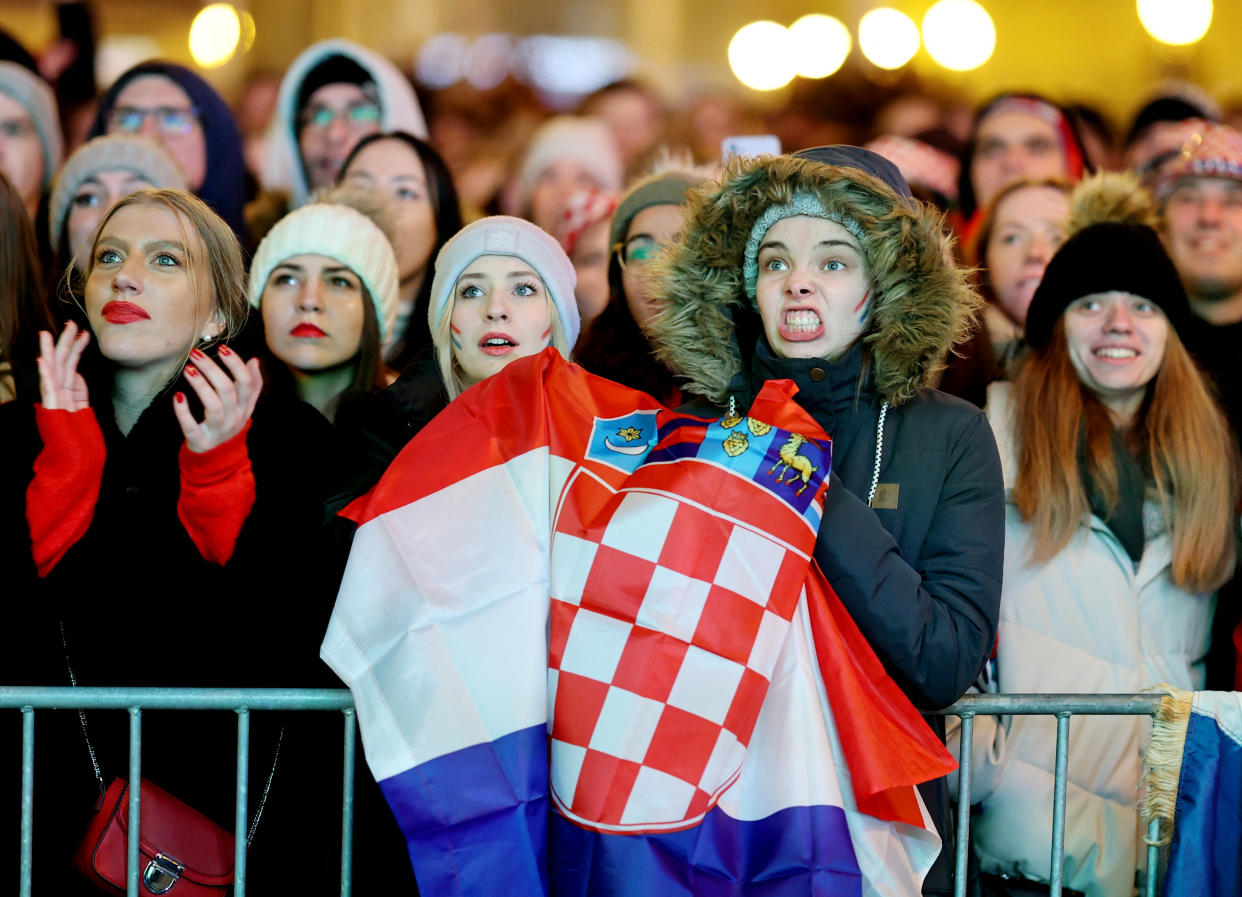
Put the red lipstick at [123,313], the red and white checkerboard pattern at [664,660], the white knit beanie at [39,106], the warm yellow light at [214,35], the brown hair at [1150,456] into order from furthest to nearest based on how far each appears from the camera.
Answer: the warm yellow light at [214,35] → the white knit beanie at [39,106] → the brown hair at [1150,456] → the red lipstick at [123,313] → the red and white checkerboard pattern at [664,660]

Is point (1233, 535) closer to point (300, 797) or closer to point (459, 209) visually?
point (300, 797)

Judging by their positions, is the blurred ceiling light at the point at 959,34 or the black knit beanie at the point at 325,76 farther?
the blurred ceiling light at the point at 959,34

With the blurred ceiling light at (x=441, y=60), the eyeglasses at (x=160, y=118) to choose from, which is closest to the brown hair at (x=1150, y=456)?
the eyeglasses at (x=160, y=118)

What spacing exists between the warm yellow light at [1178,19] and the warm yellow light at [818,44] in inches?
72.0

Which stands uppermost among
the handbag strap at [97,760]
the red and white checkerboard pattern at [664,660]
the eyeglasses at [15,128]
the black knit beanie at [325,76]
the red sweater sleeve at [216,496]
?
the black knit beanie at [325,76]

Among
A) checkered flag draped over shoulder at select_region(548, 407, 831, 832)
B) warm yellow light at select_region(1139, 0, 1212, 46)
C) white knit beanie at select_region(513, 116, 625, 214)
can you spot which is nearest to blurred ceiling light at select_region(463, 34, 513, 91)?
white knit beanie at select_region(513, 116, 625, 214)

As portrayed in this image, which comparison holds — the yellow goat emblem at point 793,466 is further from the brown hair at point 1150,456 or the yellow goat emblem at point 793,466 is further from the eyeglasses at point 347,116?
the eyeglasses at point 347,116

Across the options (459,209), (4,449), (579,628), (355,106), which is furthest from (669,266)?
(355,106)

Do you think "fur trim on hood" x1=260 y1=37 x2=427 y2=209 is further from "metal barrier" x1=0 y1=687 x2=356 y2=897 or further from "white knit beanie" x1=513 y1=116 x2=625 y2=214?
"metal barrier" x1=0 y1=687 x2=356 y2=897

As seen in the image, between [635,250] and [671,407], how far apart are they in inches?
32.3

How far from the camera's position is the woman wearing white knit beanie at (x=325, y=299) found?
168 inches

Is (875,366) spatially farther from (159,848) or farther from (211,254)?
(159,848)

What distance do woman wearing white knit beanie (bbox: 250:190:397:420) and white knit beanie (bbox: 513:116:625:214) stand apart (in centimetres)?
234

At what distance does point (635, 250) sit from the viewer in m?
4.62
